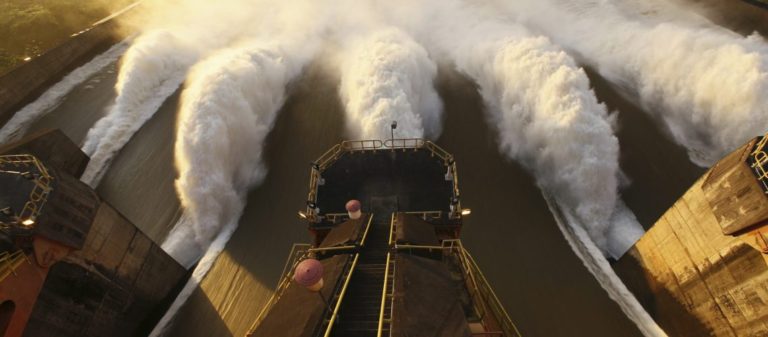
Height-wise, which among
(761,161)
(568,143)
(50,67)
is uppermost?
(50,67)

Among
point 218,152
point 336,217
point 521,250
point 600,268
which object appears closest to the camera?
point 336,217

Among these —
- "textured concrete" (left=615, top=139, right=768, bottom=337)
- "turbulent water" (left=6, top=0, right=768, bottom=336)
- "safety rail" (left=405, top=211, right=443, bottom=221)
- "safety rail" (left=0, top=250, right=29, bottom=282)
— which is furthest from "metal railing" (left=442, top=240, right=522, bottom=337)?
"safety rail" (left=0, top=250, right=29, bottom=282)

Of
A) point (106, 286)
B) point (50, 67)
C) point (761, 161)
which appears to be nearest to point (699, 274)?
point (761, 161)

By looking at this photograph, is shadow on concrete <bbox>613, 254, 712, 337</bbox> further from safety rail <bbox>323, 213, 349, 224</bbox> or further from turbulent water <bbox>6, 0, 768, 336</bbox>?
safety rail <bbox>323, 213, 349, 224</bbox>

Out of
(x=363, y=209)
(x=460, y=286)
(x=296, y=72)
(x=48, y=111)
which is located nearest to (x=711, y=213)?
(x=460, y=286)

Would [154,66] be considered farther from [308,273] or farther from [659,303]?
[659,303]

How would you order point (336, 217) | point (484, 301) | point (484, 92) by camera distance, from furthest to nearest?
point (484, 92) → point (336, 217) → point (484, 301)

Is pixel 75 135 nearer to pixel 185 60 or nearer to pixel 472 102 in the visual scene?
pixel 185 60

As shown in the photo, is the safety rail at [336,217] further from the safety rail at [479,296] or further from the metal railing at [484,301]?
the metal railing at [484,301]
